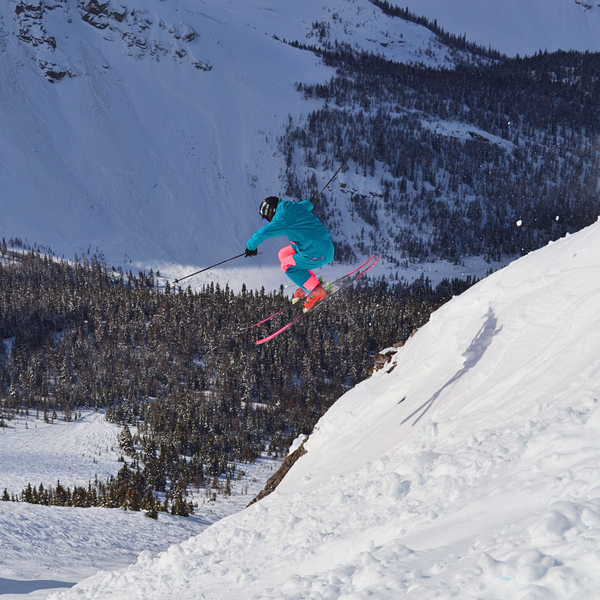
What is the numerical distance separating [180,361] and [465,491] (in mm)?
109410

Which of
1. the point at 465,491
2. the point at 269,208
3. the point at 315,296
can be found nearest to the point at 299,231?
the point at 269,208

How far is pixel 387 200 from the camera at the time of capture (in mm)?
192250

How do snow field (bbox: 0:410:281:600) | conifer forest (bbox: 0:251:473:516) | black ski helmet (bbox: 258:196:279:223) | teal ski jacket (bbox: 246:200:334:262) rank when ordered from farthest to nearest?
1. conifer forest (bbox: 0:251:473:516)
2. snow field (bbox: 0:410:281:600)
3. black ski helmet (bbox: 258:196:279:223)
4. teal ski jacket (bbox: 246:200:334:262)

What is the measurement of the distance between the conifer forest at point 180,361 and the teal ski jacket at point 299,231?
51.9 metres

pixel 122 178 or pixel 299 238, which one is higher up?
pixel 122 178

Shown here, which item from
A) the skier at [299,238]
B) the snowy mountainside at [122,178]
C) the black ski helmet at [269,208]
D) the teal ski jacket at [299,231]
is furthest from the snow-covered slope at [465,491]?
the snowy mountainside at [122,178]

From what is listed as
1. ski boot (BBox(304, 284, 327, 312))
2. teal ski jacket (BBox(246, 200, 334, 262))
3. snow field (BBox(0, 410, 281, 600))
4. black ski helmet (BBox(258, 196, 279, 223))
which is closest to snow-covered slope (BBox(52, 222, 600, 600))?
ski boot (BBox(304, 284, 327, 312))

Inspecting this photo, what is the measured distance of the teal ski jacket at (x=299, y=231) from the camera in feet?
40.3

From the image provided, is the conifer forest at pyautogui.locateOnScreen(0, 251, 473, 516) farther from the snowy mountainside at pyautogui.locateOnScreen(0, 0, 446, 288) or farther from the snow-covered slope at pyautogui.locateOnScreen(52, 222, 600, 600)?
the snow-covered slope at pyautogui.locateOnScreen(52, 222, 600, 600)

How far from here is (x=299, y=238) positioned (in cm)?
1301

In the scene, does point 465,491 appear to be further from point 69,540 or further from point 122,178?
point 122,178

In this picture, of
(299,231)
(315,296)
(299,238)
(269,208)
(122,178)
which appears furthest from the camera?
(122,178)

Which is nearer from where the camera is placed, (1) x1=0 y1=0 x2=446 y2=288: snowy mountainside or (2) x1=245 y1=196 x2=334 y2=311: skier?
(2) x1=245 y1=196 x2=334 y2=311: skier

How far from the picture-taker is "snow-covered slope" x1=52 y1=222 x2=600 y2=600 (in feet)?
15.8
